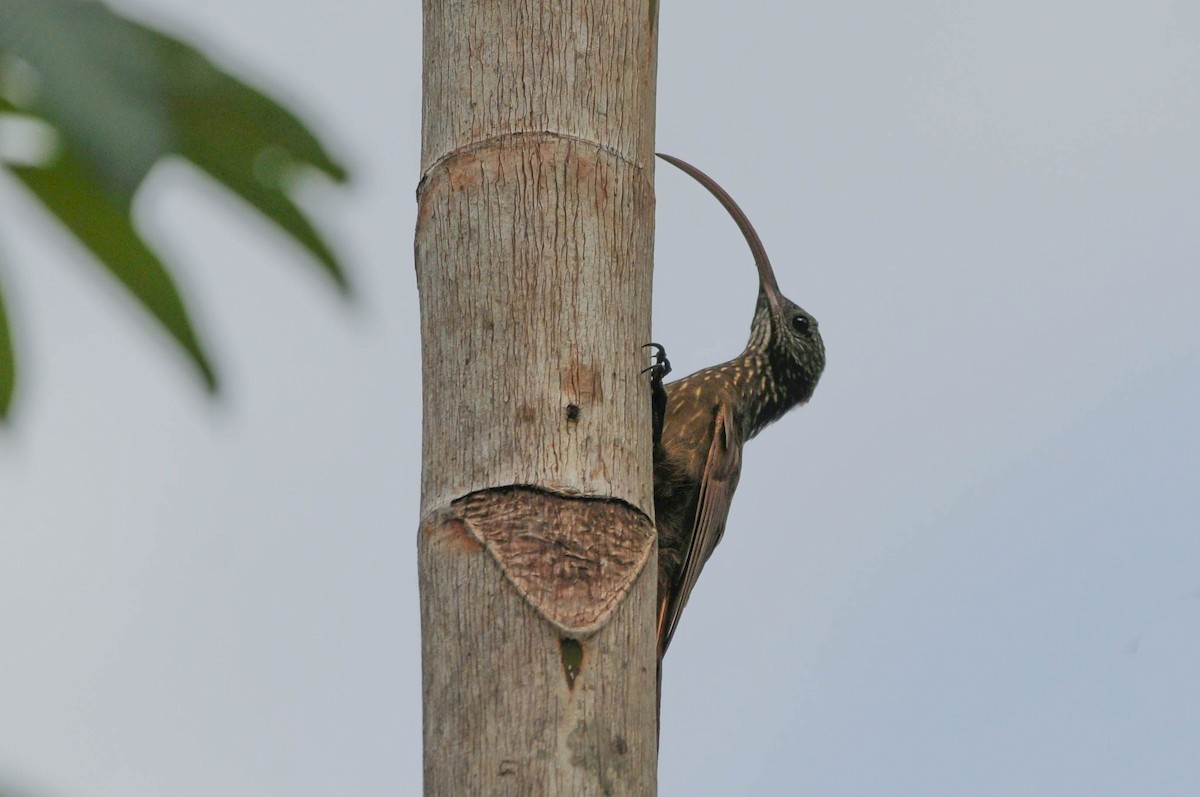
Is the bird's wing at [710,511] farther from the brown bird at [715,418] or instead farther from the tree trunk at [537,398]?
the tree trunk at [537,398]

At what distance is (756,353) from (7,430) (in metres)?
5.18

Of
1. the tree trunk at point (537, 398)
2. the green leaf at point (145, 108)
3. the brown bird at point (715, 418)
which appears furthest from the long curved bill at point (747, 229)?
the green leaf at point (145, 108)

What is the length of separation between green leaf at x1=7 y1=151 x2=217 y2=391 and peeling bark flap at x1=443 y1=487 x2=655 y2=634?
4.67 ft

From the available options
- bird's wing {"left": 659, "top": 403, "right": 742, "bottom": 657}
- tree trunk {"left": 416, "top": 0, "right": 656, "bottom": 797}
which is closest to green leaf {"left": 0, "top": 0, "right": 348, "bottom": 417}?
tree trunk {"left": 416, "top": 0, "right": 656, "bottom": 797}

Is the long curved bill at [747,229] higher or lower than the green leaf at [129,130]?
higher

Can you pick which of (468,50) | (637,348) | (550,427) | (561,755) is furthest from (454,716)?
(468,50)

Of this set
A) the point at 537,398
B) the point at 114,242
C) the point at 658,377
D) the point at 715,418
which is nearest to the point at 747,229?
the point at 715,418

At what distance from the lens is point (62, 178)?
1.26m

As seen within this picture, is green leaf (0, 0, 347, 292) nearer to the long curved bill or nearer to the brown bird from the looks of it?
the brown bird

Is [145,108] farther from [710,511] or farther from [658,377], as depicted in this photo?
[710,511]

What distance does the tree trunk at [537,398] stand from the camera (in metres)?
2.53

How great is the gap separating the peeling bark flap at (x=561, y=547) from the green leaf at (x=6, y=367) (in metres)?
1.45

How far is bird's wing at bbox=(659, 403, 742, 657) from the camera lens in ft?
16.2

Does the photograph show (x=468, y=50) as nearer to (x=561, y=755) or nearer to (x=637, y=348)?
(x=637, y=348)
